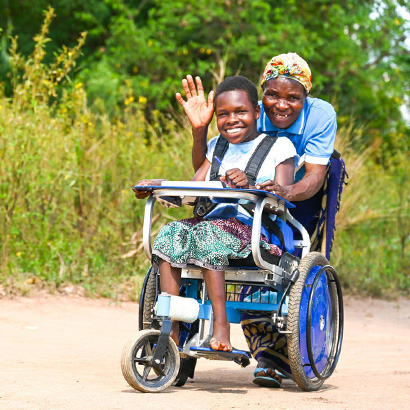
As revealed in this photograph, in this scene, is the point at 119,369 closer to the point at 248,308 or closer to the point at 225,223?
the point at 248,308

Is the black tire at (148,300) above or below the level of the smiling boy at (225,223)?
below

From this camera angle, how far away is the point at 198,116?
445 centimetres

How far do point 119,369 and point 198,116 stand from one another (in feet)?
5.41

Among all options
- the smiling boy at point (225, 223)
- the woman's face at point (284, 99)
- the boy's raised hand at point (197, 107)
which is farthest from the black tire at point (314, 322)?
the boy's raised hand at point (197, 107)

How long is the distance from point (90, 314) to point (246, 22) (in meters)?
10.9

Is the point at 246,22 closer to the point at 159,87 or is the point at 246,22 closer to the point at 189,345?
the point at 159,87

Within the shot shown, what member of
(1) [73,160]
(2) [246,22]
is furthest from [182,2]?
(1) [73,160]

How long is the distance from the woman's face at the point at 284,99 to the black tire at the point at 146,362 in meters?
1.46

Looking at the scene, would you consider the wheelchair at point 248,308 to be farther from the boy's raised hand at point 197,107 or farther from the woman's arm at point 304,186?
the boy's raised hand at point 197,107

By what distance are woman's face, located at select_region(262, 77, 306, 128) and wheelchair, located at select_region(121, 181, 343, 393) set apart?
0.59m

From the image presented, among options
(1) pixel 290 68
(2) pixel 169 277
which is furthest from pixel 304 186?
(2) pixel 169 277

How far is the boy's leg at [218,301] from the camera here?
3.88 metres

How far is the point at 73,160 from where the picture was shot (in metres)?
8.40

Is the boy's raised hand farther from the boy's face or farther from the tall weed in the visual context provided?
the tall weed
